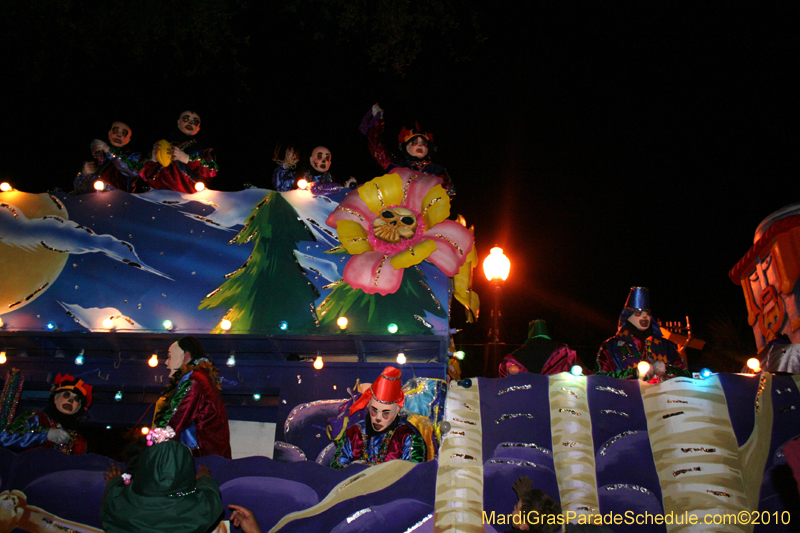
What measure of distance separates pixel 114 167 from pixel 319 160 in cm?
251

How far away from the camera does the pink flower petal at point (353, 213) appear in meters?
5.28

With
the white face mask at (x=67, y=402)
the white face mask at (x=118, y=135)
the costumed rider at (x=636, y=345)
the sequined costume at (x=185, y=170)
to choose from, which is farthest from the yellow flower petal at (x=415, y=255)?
the white face mask at (x=118, y=135)

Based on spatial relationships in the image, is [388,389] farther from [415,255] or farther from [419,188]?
[419,188]

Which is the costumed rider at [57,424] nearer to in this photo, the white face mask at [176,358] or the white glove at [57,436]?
the white glove at [57,436]

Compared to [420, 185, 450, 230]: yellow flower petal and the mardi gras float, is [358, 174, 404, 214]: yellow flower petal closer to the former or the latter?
the mardi gras float

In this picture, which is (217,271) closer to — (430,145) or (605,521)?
(430,145)

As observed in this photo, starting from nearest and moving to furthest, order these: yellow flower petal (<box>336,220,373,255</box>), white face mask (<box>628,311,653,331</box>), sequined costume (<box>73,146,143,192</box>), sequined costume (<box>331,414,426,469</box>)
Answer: sequined costume (<box>331,414,426,469</box>), white face mask (<box>628,311,653,331</box>), yellow flower petal (<box>336,220,373,255</box>), sequined costume (<box>73,146,143,192</box>)

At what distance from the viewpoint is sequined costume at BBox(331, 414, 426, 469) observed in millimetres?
3809

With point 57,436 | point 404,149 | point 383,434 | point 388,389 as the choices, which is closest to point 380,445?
point 383,434

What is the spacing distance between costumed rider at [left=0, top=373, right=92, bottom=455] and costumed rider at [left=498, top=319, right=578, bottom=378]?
13.2 feet

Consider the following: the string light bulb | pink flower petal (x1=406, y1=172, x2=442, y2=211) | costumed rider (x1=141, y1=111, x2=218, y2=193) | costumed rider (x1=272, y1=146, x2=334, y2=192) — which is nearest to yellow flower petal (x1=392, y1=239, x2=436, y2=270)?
pink flower petal (x1=406, y1=172, x2=442, y2=211)

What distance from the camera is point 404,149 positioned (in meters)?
5.85

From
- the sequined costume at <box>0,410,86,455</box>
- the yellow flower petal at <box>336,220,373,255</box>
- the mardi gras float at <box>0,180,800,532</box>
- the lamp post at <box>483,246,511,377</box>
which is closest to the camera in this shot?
the mardi gras float at <box>0,180,800,532</box>

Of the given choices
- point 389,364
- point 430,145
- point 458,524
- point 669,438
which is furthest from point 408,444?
point 430,145
